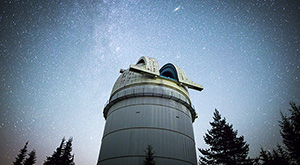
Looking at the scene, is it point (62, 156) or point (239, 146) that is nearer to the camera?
point (239, 146)

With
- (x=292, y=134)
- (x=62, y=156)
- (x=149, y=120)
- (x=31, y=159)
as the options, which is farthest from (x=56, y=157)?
(x=292, y=134)

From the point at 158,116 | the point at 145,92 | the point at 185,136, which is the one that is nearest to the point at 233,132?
the point at 185,136

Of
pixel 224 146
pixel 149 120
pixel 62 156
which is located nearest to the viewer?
pixel 149 120

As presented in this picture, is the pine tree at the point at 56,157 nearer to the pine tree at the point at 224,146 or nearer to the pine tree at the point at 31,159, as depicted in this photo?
the pine tree at the point at 31,159

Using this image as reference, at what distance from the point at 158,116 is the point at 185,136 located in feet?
9.37

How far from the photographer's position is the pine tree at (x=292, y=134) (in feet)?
47.4

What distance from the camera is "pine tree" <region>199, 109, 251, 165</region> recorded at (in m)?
15.7

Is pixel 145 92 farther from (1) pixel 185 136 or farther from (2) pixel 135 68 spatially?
(1) pixel 185 136

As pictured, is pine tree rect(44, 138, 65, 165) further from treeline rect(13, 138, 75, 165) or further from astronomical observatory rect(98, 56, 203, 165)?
astronomical observatory rect(98, 56, 203, 165)

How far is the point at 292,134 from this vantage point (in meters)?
15.5

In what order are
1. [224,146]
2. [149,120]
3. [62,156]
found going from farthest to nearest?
[62,156]
[224,146]
[149,120]

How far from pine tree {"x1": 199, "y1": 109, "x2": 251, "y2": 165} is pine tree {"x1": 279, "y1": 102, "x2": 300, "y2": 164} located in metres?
3.84

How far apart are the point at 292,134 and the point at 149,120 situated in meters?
15.0

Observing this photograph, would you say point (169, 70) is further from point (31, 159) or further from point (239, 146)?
point (31, 159)
